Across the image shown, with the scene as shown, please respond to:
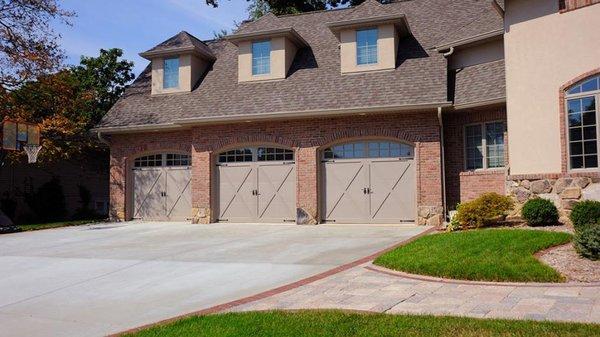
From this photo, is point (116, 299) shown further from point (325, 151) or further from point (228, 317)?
point (325, 151)

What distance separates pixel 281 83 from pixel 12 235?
10269 mm

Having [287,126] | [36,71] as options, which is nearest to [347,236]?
[287,126]

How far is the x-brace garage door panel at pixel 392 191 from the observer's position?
16188 mm

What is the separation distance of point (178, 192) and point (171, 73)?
16.1 ft

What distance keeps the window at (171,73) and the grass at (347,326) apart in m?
16.1

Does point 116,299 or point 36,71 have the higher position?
point 36,71

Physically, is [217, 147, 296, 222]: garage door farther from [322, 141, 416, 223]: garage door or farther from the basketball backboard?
the basketball backboard

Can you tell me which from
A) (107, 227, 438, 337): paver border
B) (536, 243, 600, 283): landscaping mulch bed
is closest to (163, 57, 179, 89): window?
(107, 227, 438, 337): paver border

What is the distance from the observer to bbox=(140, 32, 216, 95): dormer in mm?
20391

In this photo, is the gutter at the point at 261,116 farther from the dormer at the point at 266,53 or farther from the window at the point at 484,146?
the dormer at the point at 266,53

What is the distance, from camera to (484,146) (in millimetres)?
15625

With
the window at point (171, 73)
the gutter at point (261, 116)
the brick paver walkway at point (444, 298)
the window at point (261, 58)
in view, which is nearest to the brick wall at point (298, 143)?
the gutter at point (261, 116)

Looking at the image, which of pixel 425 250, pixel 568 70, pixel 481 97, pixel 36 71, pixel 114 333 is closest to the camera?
pixel 114 333

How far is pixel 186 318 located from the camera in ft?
20.3
